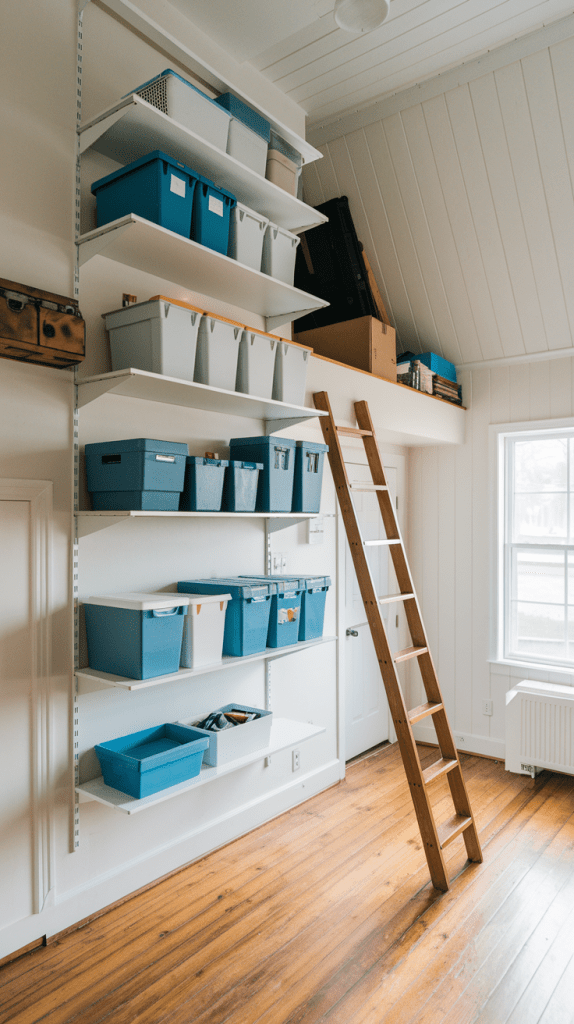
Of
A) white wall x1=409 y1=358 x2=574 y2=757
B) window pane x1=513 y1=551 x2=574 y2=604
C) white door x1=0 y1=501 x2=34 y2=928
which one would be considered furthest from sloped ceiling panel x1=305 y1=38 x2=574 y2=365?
white door x1=0 y1=501 x2=34 y2=928

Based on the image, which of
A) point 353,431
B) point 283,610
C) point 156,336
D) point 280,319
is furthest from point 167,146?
point 283,610

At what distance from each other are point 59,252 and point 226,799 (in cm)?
231

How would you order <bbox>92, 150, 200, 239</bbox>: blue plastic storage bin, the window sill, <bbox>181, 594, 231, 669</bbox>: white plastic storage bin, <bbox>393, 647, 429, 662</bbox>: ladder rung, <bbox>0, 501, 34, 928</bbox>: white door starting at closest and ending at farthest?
<bbox>0, 501, 34, 928</bbox>: white door, <bbox>92, 150, 200, 239</bbox>: blue plastic storage bin, <bbox>181, 594, 231, 669</bbox>: white plastic storage bin, <bbox>393, 647, 429, 662</bbox>: ladder rung, the window sill

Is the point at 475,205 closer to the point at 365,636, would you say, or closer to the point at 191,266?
the point at 191,266

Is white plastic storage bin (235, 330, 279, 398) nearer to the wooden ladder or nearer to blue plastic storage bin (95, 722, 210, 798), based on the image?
the wooden ladder

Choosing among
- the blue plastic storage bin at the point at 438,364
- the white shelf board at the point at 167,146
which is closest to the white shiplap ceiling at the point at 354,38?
the white shelf board at the point at 167,146

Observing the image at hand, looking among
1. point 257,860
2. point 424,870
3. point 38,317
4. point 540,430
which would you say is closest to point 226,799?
point 257,860

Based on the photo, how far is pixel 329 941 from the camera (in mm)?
2213

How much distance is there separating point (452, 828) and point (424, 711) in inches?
19.2

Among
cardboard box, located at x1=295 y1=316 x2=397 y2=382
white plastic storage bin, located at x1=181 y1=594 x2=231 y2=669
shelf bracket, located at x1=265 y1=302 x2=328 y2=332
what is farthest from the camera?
cardboard box, located at x1=295 y1=316 x2=397 y2=382

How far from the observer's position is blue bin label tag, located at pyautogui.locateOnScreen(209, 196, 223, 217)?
2.34m

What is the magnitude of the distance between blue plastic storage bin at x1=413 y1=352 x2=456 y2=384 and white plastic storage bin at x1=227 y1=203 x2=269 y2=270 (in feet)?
5.79

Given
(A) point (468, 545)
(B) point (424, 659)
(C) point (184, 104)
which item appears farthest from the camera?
(A) point (468, 545)

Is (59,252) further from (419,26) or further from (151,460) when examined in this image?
(419,26)
